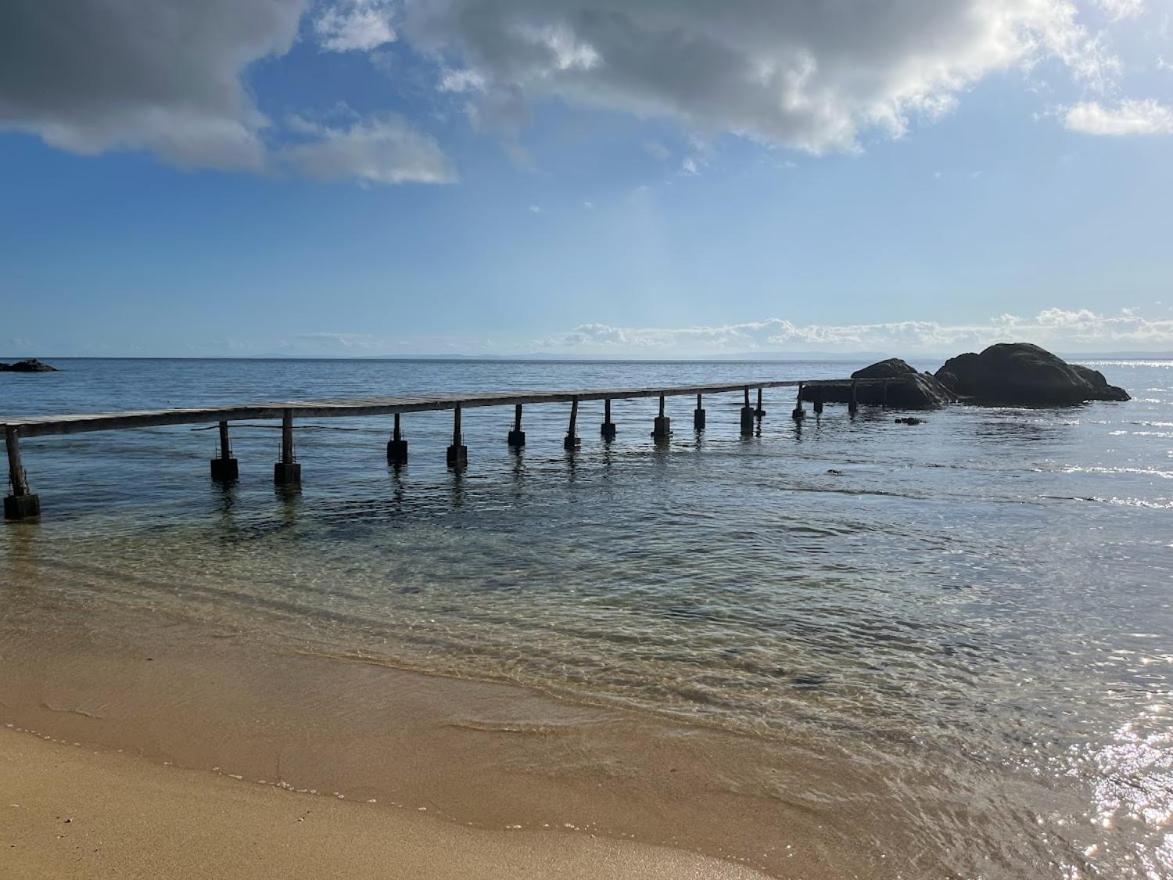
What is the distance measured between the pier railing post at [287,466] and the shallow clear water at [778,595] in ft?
1.18

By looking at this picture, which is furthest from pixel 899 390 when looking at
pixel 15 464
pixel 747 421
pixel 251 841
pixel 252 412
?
pixel 251 841

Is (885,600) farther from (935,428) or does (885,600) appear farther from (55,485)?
(935,428)

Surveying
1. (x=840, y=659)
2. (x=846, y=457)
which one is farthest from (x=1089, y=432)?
(x=840, y=659)

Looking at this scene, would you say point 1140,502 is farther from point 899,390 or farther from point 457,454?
point 899,390

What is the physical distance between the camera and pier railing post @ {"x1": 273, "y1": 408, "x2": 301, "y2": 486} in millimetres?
16219

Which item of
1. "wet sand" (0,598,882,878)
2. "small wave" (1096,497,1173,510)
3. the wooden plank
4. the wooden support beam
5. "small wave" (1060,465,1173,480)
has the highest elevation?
the wooden plank

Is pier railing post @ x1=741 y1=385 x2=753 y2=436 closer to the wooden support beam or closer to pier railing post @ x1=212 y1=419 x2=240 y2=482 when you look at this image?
pier railing post @ x1=212 y1=419 x2=240 y2=482

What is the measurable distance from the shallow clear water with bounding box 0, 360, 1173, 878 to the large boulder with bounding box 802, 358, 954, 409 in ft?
93.7

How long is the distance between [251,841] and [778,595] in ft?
19.9

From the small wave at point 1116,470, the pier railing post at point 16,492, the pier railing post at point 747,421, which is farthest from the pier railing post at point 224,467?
the pier railing post at point 747,421

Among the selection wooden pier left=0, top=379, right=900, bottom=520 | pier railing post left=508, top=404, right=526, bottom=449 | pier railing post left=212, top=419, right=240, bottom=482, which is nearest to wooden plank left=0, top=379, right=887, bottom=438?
wooden pier left=0, top=379, right=900, bottom=520

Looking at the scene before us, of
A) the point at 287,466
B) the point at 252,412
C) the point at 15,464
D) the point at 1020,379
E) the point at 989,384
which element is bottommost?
the point at 287,466

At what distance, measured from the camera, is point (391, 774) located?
14.4 ft

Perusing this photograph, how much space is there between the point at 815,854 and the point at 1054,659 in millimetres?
4107
